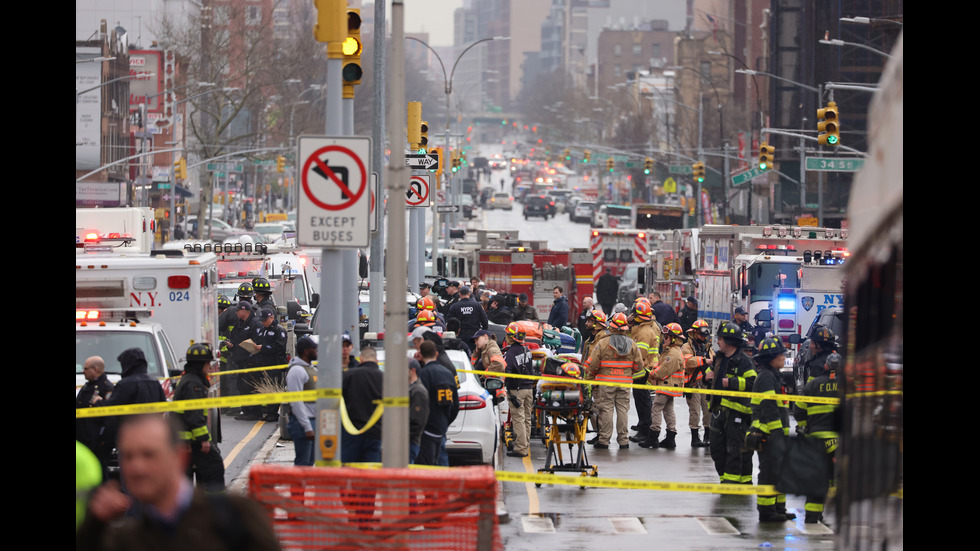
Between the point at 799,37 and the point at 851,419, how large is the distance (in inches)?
2718

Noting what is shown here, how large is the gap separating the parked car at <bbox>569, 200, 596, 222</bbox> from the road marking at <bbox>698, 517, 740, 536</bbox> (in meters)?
85.6

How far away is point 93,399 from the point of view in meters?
11.4

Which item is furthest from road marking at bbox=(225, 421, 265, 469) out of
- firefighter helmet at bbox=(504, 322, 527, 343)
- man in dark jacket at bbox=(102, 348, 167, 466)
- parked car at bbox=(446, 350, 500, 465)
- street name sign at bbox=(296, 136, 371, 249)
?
street name sign at bbox=(296, 136, 371, 249)

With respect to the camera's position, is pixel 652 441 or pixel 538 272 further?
pixel 538 272

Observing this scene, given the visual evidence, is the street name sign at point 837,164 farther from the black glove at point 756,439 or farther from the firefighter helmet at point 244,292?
the black glove at point 756,439

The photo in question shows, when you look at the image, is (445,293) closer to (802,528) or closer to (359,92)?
(802,528)

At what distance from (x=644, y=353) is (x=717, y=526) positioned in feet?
20.1

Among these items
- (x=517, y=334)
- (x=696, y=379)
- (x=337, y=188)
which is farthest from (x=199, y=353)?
(x=696, y=379)

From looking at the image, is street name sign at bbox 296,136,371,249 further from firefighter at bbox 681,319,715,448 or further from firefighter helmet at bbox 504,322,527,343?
firefighter at bbox 681,319,715,448

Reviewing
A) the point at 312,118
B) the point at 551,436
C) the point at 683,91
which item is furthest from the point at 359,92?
the point at 551,436

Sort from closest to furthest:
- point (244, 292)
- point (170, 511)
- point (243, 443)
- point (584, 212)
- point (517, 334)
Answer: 1. point (170, 511)
2. point (517, 334)
3. point (243, 443)
4. point (244, 292)
5. point (584, 212)

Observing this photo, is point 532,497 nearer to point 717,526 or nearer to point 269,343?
point 717,526

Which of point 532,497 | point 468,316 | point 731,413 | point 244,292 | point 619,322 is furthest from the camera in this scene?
point 468,316

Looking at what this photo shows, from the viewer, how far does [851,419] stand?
704cm
